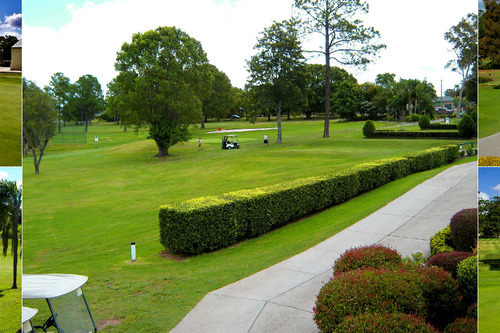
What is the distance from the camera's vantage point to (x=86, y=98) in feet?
147

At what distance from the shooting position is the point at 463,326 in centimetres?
436

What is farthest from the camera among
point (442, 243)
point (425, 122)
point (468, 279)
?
point (425, 122)

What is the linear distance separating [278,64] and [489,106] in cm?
3148

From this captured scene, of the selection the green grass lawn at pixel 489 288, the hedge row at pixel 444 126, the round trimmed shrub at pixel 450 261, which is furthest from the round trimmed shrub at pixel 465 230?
the hedge row at pixel 444 126

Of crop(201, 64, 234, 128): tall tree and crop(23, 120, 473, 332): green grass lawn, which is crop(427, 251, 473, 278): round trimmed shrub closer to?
crop(23, 120, 473, 332): green grass lawn

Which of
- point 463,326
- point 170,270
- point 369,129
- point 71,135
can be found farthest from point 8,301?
point 71,135

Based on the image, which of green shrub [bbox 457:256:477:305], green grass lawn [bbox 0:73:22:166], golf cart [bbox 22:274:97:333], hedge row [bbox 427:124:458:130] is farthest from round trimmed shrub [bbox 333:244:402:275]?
hedge row [bbox 427:124:458:130]

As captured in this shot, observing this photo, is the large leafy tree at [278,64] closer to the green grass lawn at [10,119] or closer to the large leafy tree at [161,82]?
the large leafy tree at [161,82]

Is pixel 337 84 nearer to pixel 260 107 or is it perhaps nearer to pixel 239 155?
pixel 260 107

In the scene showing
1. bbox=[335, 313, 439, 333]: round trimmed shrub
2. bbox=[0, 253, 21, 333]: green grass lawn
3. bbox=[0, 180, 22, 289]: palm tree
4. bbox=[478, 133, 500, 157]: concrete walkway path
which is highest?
bbox=[478, 133, 500, 157]: concrete walkway path

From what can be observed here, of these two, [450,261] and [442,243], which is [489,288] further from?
[442,243]

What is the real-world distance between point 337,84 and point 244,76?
9004mm

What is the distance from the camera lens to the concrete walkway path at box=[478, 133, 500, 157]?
3002 millimetres

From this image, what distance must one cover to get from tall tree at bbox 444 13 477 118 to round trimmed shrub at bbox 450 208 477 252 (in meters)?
2.68
